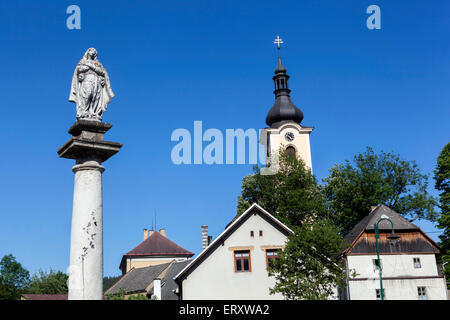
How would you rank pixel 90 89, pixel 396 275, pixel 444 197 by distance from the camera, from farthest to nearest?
1. pixel 444 197
2. pixel 396 275
3. pixel 90 89

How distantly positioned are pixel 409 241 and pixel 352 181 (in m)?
16.4

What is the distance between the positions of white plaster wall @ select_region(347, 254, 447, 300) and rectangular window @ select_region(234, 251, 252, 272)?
11.1 m

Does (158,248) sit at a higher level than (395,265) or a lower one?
higher

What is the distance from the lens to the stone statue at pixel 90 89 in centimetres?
912

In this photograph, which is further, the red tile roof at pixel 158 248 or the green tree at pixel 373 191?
the red tile roof at pixel 158 248

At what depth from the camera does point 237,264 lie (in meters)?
31.1

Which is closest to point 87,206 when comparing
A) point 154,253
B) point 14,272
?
point 154,253

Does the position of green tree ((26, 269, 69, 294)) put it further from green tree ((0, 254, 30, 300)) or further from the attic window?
the attic window

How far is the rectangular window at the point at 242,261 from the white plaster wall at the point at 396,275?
36.5 feet

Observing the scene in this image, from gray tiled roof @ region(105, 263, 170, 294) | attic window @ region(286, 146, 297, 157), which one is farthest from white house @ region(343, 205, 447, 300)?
attic window @ region(286, 146, 297, 157)

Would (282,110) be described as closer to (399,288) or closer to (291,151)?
(291,151)

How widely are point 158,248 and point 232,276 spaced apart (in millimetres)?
45461

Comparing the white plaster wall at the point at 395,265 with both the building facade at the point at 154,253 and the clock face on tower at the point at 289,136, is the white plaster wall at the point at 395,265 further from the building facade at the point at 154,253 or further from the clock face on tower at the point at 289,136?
the building facade at the point at 154,253

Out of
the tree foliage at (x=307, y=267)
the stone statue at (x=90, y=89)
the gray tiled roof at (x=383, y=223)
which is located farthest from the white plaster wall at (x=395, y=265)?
the stone statue at (x=90, y=89)
